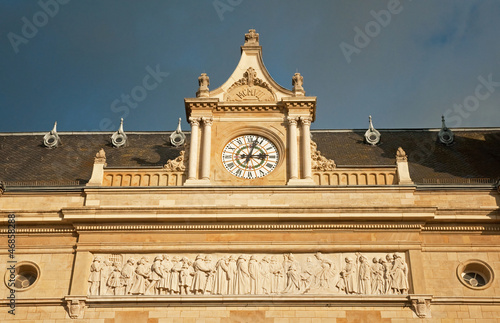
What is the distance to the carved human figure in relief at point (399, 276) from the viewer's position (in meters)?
25.8

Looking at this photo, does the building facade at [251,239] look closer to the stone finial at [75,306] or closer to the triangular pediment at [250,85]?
the stone finial at [75,306]

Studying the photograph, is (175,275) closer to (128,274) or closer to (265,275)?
(128,274)

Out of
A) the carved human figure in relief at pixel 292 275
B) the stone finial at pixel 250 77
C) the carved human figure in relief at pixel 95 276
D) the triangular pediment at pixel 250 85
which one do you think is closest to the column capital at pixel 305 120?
the triangular pediment at pixel 250 85

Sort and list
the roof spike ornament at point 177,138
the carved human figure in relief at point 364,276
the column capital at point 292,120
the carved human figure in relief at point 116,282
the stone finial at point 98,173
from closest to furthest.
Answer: the carved human figure in relief at point 364,276, the carved human figure in relief at point 116,282, the stone finial at point 98,173, the column capital at point 292,120, the roof spike ornament at point 177,138

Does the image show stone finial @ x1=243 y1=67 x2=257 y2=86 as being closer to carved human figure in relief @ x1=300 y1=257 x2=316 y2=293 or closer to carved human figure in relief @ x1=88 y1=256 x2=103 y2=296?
carved human figure in relief @ x1=300 y1=257 x2=316 y2=293

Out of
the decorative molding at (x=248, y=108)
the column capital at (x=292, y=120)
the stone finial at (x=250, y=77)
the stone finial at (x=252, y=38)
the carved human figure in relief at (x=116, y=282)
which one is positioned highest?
the stone finial at (x=252, y=38)

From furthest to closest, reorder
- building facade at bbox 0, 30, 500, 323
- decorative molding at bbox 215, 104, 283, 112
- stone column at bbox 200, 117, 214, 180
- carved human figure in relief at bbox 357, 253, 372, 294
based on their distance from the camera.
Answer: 1. decorative molding at bbox 215, 104, 283, 112
2. stone column at bbox 200, 117, 214, 180
3. carved human figure in relief at bbox 357, 253, 372, 294
4. building facade at bbox 0, 30, 500, 323

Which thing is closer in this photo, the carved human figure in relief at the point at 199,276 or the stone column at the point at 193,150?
the carved human figure in relief at the point at 199,276

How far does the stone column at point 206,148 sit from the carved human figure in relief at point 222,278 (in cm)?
356

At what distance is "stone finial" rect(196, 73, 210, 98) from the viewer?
30.4 meters

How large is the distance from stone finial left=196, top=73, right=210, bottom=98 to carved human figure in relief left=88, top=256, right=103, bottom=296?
776 cm

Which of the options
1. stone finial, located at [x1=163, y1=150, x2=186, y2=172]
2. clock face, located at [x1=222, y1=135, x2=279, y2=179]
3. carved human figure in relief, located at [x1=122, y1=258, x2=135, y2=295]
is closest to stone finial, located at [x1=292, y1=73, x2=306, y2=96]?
clock face, located at [x1=222, y1=135, x2=279, y2=179]

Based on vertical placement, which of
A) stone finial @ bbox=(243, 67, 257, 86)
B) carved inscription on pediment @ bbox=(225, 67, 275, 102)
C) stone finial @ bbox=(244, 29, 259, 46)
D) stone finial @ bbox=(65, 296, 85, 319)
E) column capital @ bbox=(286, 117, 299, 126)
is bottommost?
stone finial @ bbox=(65, 296, 85, 319)

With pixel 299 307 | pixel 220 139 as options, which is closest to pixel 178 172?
pixel 220 139
